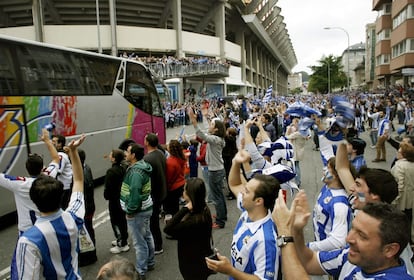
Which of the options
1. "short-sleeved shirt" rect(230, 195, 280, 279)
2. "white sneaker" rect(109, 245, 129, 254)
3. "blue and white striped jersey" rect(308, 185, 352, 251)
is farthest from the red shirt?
"short-sleeved shirt" rect(230, 195, 280, 279)

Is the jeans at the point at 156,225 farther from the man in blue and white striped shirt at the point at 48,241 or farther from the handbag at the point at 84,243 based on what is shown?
the man in blue and white striped shirt at the point at 48,241

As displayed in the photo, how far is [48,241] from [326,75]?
3343 inches

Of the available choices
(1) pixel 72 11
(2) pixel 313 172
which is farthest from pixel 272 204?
(1) pixel 72 11

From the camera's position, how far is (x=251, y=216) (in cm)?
263

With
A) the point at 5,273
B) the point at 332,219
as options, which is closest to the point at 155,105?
the point at 5,273

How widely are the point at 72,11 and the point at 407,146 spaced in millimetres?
39036

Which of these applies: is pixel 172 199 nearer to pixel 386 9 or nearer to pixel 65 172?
pixel 65 172

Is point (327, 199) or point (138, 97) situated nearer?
point (327, 199)

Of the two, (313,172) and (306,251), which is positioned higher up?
(306,251)

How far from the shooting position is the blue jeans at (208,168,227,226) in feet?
21.1

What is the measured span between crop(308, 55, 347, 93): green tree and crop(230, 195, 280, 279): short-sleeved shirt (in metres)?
80.1

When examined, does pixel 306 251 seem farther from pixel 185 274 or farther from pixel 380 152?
pixel 380 152

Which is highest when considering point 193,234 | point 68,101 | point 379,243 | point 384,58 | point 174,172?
point 384,58

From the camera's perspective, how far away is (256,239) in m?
2.42
